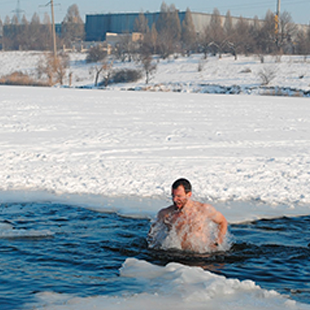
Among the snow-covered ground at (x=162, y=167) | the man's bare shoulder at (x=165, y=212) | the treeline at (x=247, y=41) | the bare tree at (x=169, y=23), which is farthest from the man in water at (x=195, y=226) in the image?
the bare tree at (x=169, y=23)

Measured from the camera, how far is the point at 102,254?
580 centimetres

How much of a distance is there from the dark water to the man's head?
0.61 metres

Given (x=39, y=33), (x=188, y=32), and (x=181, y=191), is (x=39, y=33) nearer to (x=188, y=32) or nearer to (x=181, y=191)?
(x=188, y=32)

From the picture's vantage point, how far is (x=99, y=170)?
9594 millimetres

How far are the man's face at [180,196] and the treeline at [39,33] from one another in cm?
8165

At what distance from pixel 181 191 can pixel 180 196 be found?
0.07 metres

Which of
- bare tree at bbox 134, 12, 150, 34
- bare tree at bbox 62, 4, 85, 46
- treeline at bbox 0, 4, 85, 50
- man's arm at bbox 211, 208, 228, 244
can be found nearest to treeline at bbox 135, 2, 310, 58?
bare tree at bbox 134, 12, 150, 34

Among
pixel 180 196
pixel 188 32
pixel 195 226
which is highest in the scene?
pixel 188 32

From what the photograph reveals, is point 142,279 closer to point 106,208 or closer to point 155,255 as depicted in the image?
point 155,255

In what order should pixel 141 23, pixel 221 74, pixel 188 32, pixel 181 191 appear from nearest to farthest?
pixel 181 191 → pixel 221 74 → pixel 188 32 → pixel 141 23

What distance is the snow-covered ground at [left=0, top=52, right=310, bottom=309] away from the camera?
15.5 feet

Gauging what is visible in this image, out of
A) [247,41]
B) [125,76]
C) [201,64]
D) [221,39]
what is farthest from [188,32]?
[125,76]

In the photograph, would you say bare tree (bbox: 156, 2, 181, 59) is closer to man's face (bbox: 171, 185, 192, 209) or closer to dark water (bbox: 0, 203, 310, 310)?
dark water (bbox: 0, 203, 310, 310)

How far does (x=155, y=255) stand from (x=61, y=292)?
138cm
